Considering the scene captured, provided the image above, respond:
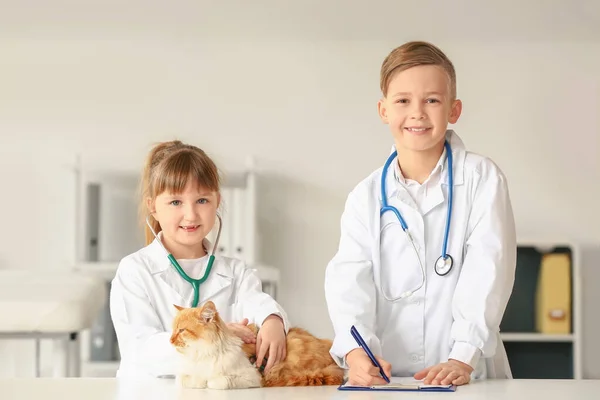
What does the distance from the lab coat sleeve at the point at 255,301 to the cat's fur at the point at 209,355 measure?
19 centimetres

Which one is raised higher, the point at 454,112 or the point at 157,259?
the point at 454,112

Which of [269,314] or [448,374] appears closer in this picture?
[448,374]

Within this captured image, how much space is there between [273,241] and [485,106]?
1.35 metres

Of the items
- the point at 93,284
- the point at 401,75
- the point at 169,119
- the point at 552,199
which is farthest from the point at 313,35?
the point at 401,75

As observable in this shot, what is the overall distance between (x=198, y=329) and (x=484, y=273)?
0.52 metres

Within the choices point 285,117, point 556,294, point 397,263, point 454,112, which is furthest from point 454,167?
point 285,117

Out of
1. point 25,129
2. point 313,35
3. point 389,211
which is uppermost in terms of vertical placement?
point 313,35

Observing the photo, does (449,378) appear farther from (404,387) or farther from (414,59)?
(414,59)

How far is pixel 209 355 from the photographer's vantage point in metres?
1.24

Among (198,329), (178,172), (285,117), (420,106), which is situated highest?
(285,117)

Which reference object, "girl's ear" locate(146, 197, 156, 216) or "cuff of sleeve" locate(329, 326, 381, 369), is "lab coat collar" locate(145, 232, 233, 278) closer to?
"girl's ear" locate(146, 197, 156, 216)

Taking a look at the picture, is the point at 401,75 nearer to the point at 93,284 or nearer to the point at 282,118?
the point at 93,284

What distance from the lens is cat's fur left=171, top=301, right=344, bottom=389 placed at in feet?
4.08

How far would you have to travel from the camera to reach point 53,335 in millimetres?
2213
